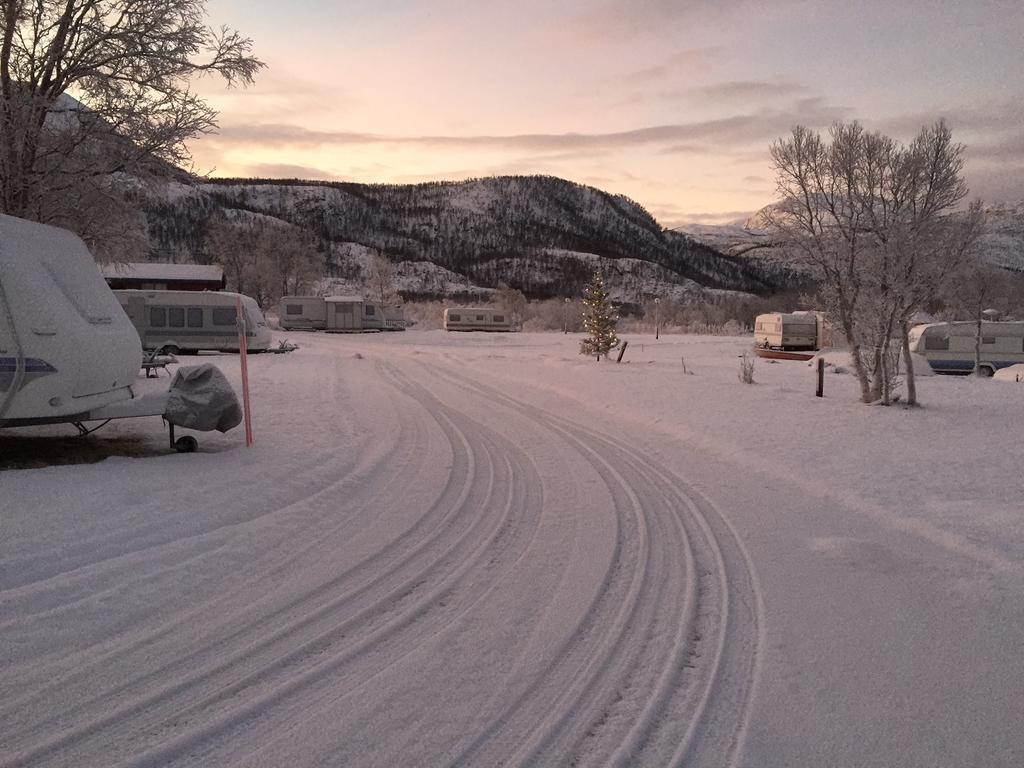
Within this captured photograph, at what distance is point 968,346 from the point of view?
26.3m

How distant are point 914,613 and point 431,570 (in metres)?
2.99

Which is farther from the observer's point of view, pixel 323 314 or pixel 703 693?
pixel 323 314

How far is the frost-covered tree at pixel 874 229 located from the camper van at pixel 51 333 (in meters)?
11.5

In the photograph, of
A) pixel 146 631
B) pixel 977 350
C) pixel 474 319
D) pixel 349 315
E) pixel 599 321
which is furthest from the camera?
pixel 474 319

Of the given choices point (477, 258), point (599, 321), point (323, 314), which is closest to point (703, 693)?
point (599, 321)

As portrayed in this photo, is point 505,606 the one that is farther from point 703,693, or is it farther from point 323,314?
point 323,314

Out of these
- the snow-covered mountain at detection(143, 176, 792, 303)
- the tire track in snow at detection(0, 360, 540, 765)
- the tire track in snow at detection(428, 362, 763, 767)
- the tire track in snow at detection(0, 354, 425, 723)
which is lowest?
the tire track in snow at detection(428, 362, 763, 767)

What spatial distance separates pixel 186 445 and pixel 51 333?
2004mm

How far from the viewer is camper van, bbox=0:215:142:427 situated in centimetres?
596

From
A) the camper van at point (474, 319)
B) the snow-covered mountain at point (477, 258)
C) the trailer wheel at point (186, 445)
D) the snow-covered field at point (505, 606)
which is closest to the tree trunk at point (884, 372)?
the snow-covered field at point (505, 606)

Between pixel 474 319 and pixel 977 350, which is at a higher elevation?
pixel 474 319

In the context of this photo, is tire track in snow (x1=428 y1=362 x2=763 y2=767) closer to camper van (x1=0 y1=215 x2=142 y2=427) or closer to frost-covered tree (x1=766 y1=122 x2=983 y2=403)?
camper van (x1=0 y1=215 x2=142 y2=427)

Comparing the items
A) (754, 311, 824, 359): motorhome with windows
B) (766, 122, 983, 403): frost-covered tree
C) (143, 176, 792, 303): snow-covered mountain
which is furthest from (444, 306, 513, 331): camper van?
(143, 176, 792, 303): snow-covered mountain

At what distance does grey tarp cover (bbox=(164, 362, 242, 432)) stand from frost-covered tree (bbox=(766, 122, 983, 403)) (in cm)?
1044
